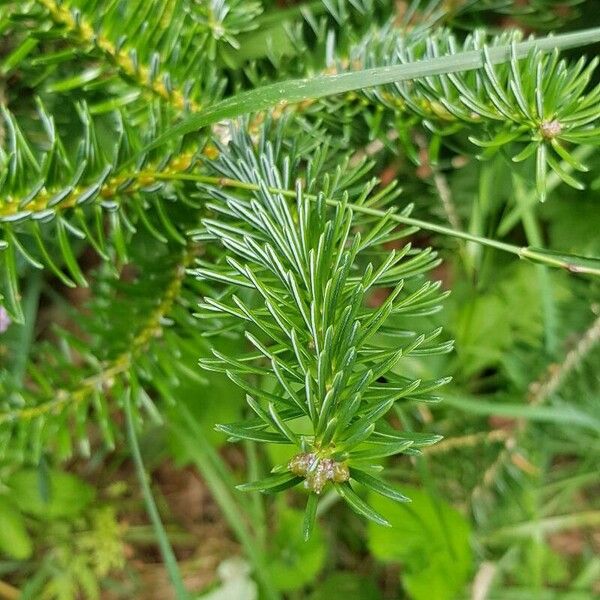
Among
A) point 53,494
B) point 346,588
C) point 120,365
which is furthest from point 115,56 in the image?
point 346,588

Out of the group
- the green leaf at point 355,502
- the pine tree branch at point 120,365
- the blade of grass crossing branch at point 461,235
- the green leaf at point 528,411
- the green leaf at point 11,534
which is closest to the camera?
the green leaf at point 355,502

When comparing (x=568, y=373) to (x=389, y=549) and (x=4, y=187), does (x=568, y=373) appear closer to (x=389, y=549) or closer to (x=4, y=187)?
(x=389, y=549)

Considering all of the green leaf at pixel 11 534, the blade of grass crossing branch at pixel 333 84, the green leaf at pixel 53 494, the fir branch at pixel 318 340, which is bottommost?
the green leaf at pixel 11 534

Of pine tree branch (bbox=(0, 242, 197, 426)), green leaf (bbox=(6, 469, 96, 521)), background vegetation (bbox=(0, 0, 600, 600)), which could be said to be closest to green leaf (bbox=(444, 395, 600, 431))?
background vegetation (bbox=(0, 0, 600, 600))

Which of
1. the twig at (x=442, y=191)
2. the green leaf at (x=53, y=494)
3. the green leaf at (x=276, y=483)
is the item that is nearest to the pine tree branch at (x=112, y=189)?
the green leaf at (x=276, y=483)

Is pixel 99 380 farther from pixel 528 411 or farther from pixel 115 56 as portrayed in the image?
pixel 528 411

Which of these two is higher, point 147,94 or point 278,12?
point 278,12

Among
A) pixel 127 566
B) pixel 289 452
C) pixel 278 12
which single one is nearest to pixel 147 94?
pixel 278 12

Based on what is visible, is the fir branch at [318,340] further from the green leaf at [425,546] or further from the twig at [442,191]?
the green leaf at [425,546]
